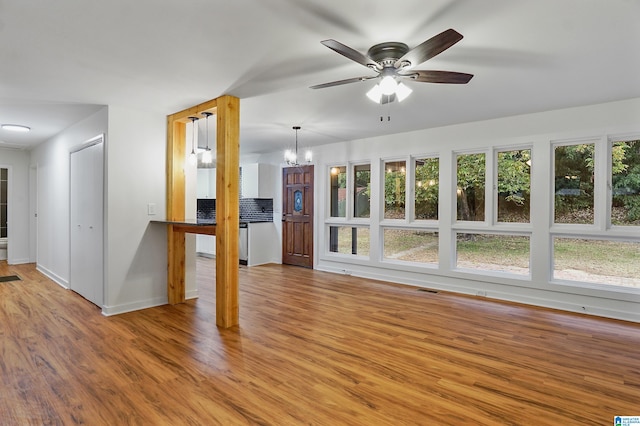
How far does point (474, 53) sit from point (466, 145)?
255cm

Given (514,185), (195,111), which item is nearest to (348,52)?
(195,111)

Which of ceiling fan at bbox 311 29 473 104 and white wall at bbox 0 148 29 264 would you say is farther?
white wall at bbox 0 148 29 264

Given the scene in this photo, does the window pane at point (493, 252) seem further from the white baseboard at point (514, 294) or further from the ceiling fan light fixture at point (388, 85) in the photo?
the ceiling fan light fixture at point (388, 85)

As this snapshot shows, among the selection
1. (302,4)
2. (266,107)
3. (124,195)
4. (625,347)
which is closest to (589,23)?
(302,4)

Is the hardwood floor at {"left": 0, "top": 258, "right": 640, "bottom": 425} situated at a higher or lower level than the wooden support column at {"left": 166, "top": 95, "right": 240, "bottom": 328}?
lower

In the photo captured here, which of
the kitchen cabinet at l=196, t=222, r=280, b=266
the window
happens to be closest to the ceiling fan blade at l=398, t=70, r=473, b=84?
the kitchen cabinet at l=196, t=222, r=280, b=266

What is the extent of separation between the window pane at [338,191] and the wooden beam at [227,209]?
3.27m

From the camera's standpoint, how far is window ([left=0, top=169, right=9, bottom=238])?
24.0 ft

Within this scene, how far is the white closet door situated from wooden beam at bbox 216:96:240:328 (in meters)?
1.55

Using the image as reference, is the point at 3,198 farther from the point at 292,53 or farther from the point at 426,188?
the point at 426,188

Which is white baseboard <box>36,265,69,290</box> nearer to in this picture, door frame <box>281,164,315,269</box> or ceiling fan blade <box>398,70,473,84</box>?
door frame <box>281,164,315,269</box>

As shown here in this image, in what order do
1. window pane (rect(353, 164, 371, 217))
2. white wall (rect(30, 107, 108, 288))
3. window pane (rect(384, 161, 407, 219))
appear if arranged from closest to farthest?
white wall (rect(30, 107, 108, 288)) < window pane (rect(384, 161, 407, 219)) < window pane (rect(353, 164, 371, 217))

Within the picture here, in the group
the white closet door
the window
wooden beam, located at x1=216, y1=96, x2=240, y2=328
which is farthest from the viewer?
the window

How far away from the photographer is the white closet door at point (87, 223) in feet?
13.5
